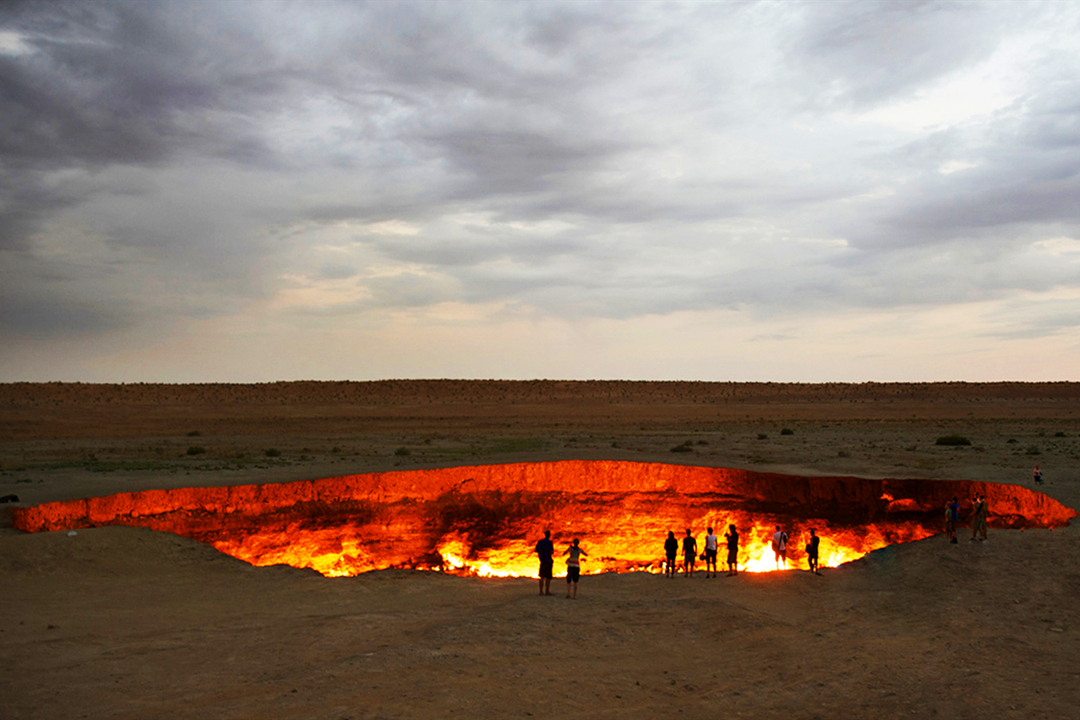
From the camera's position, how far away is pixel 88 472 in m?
25.3

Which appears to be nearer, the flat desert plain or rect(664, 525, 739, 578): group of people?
the flat desert plain

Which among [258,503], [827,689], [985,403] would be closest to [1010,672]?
[827,689]

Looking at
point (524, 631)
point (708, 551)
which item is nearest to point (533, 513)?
point (708, 551)

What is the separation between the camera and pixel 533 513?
914 inches

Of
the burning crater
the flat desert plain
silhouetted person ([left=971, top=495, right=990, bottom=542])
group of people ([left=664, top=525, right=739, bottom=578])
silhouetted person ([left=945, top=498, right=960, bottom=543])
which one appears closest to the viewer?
the flat desert plain

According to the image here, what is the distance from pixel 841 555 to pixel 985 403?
211 ft

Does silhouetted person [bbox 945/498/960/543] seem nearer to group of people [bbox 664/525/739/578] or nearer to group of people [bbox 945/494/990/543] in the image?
group of people [bbox 945/494/990/543]

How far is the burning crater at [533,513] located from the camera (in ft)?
64.8

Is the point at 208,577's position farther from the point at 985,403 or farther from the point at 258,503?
the point at 985,403

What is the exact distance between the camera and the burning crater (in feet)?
64.8

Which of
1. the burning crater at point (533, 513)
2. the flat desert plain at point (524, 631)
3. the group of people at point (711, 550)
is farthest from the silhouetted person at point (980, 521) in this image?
the burning crater at point (533, 513)

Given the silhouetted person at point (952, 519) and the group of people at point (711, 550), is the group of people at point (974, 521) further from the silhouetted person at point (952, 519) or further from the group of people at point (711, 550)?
the group of people at point (711, 550)

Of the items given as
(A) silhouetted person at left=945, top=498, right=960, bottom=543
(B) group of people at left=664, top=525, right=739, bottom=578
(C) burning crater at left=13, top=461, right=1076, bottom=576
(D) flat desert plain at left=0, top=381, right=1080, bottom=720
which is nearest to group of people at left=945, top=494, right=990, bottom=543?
(A) silhouetted person at left=945, top=498, right=960, bottom=543

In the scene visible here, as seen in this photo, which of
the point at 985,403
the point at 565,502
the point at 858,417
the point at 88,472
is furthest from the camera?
the point at 985,403
